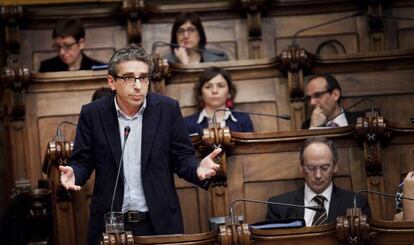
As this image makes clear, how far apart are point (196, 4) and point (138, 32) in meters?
0.24

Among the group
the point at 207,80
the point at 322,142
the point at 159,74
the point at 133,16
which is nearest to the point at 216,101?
the point at 207,80

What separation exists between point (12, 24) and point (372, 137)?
4.70 feet

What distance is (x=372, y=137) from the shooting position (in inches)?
91.4

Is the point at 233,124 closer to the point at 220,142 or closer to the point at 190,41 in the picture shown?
the point at 220,142

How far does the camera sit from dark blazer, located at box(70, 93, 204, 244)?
1.99 metres

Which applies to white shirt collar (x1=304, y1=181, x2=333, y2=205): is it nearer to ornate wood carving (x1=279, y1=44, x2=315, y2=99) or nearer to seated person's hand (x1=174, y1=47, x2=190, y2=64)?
ornate wood carving (x1=279, y1=44, x2=315, y2=99)

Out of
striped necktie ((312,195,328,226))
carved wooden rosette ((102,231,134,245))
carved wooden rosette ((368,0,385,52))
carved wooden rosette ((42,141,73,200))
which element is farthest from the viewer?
carved wooden rosette ((368,0,385,52))

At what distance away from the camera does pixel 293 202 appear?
7.38 ft

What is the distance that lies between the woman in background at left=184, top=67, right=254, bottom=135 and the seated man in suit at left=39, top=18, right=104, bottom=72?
405 millimetres

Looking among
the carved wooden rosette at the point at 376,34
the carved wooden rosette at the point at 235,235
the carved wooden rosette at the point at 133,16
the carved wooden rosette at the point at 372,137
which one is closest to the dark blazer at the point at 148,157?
the carved wooden rosette at the point at 235,235

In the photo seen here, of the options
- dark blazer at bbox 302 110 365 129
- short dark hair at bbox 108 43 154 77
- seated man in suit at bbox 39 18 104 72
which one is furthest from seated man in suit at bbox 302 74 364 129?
short dark hair at bbox 108 43 154 77

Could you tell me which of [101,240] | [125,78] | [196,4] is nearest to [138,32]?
[196,4]

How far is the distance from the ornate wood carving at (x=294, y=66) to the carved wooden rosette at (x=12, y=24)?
0.94 meters

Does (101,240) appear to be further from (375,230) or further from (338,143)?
(338,143)
